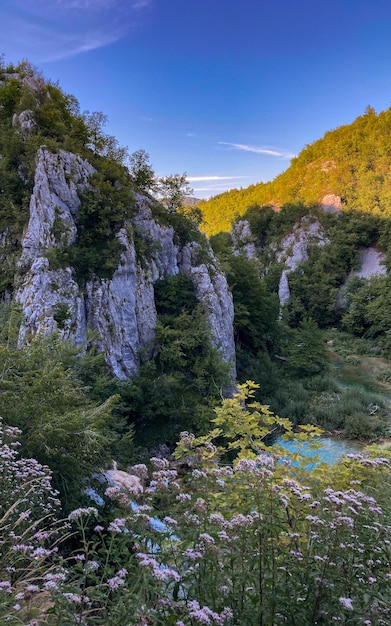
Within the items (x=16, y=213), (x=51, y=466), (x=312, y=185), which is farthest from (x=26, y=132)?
(x=312, y=185)

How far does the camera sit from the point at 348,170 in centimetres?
4834

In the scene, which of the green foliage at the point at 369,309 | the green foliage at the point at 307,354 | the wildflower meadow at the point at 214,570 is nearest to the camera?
the wildflower meadow at the point at 214,570

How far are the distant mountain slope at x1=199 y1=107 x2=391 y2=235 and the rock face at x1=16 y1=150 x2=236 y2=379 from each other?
116 ft

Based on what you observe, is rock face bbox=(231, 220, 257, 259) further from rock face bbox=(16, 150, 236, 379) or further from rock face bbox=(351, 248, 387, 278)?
rock face bbox=(16, 150, 236, 379)

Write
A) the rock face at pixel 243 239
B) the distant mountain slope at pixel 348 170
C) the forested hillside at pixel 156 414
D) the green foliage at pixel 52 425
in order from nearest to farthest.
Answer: the forested hillside at pixel 156 414 → the green foliage at pixel 52 425 → the distant mountain slope at pixel 348 170 → the rock face at pixel 243 239

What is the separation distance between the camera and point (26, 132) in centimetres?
1315

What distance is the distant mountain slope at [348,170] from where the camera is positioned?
4366 cm

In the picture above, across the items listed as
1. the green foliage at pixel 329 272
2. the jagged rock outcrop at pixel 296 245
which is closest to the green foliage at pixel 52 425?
the green foliage at pixel 329 272

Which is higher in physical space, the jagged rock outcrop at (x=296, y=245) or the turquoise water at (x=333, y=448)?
the jagged rock outcrop at (x=296, y=245)

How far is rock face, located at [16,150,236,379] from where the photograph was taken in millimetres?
11047

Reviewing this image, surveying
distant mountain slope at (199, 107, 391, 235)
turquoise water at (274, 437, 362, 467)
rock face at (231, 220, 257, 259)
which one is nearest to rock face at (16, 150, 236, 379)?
turquoise water at (274, 437, 362, 467)

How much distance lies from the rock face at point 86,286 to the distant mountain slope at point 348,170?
35.3 meters

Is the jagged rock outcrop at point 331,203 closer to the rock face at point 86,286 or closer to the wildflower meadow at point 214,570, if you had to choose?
the rock face at point 86,286

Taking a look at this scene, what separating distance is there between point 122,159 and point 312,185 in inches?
1637
